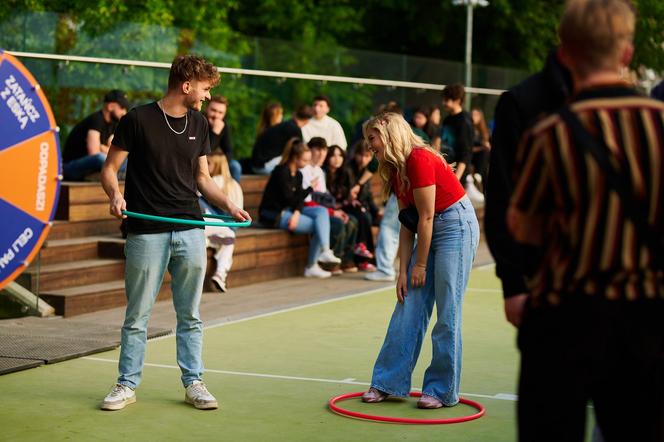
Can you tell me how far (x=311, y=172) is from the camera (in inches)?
585

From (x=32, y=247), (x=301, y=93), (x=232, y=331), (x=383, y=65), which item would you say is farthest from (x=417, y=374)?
(x=383, y=65)

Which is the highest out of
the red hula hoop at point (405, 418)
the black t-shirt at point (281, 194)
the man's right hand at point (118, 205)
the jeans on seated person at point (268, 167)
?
the man's right hand at point (118, 205)

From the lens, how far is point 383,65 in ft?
70.3

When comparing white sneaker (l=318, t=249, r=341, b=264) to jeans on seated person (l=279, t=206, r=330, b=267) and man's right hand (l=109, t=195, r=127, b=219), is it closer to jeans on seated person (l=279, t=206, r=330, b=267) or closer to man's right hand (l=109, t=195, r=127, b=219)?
jeans on seated person (l=279, t=206, r=330, b=267)

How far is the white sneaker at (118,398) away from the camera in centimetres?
727

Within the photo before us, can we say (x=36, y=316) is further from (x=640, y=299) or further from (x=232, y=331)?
(x=640, y=299)

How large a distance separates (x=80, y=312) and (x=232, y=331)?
4.81 feet

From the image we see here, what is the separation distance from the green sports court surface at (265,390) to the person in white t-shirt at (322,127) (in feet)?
18.5

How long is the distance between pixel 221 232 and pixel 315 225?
6.29ft

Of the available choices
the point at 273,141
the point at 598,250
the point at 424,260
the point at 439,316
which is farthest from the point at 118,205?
the point at 273,141

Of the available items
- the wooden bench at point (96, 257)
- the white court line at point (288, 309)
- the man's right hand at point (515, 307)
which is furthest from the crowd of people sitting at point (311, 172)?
the man's right hand at point (515, 307)

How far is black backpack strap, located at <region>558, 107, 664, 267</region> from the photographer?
351 cm

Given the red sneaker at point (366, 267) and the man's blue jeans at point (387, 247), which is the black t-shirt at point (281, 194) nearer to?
the man's blue jeans at point (387, 247)

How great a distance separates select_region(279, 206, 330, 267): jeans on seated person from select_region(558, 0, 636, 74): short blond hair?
10917 millimetres
